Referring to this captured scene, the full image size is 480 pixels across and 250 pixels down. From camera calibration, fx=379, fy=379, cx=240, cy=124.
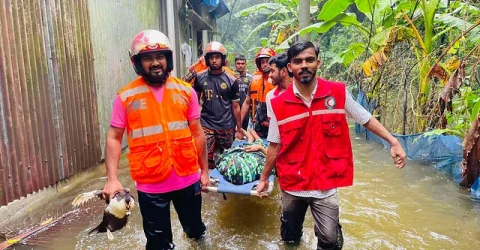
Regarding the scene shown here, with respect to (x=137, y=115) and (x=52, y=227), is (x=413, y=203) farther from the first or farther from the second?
(x=52, y=227)

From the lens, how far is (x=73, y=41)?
557 centimetres

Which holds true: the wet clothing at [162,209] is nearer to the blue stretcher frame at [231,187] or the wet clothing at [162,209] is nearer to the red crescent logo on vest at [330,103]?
the blue stretcher frame at [231,187]

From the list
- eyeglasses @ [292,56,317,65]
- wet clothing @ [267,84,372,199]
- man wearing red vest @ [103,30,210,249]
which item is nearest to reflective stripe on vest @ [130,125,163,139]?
man wearing red vest @ [103,30,210,249]

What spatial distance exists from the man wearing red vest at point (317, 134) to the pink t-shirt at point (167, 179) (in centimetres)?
67

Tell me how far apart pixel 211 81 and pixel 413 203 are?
3.15 metres

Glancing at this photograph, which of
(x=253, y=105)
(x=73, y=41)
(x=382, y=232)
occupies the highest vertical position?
(x=73, y=41)

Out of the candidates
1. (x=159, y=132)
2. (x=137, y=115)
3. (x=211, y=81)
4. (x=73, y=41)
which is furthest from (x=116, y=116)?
(x=73, y=41)

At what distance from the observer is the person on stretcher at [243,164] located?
4125 millimetres

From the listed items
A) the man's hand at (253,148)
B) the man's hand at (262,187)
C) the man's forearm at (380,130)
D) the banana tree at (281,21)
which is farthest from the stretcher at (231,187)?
the banana tree at (281,21)

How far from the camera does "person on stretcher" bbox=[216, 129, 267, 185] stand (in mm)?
4125

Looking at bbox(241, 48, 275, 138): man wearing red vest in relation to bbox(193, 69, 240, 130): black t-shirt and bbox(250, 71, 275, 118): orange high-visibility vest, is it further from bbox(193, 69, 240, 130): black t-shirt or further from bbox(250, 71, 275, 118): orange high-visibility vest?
bbox(193, 69, 240, 130): black t-shirt

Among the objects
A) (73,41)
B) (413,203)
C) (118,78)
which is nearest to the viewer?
(413,203)

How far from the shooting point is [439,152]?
592cm

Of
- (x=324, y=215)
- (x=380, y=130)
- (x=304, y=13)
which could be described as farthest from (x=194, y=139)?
(x=304, y=13)
